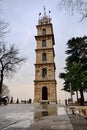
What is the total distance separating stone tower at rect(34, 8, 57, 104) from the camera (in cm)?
4582

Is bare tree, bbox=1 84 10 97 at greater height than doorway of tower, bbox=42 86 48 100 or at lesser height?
greater

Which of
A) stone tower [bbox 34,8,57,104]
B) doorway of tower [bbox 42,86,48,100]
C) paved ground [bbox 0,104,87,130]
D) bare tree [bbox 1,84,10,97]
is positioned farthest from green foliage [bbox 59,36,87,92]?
bare tree [bbox 1,84,10,97]

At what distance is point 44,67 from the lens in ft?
160

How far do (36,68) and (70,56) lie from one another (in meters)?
10.6

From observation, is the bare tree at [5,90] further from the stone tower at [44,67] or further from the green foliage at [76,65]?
the green foliage at [76,65]

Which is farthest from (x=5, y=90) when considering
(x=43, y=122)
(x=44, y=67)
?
(x=43, y=122)

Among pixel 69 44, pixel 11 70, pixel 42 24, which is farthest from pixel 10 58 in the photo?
pixel 42 24

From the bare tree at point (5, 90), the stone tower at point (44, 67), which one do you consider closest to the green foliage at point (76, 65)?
the stone tower at point (44, 67)

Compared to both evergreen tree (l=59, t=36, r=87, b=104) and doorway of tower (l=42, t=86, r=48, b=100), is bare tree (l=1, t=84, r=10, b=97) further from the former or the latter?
evergreen tree (l=59, t=36, r=87, b=104)

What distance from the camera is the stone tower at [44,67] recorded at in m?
45.8

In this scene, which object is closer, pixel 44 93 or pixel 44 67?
pixel 44 93

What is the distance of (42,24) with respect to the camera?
183 ft

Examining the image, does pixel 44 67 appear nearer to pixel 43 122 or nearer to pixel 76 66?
pixel 76 66

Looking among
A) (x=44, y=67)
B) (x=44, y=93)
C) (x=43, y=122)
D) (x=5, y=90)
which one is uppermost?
(x=44, y=67)
